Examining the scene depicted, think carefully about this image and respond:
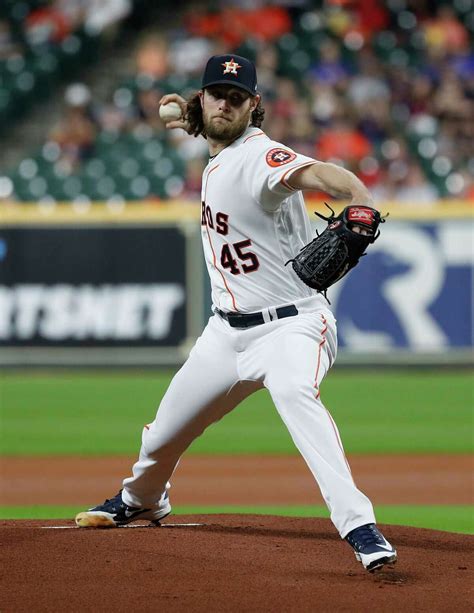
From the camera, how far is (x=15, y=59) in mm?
16172

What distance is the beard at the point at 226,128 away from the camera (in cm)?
473

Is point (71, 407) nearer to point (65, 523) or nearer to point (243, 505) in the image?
point (243, 505)

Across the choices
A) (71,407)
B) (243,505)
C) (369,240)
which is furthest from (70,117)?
(369,240)

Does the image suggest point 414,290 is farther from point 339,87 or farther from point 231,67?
point 231,67

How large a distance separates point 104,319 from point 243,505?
6706 mm

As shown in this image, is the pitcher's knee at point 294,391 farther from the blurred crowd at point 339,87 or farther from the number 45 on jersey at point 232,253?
the blurred crowd at point 339,87

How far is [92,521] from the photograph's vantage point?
204 inches

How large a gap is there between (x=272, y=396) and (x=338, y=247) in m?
0.72

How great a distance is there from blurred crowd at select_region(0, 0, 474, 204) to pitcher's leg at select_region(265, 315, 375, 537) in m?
9.01

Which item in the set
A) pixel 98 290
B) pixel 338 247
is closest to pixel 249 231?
pixel 338 247

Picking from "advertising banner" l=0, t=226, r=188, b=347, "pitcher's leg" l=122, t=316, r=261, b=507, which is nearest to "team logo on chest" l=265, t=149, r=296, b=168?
"pitcher's leg" l=122, t=316, r=261, b=507

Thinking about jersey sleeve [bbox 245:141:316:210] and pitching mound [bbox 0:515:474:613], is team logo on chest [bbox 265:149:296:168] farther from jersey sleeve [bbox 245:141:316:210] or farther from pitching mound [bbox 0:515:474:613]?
pitching mound [bbox 0:515:474:613]

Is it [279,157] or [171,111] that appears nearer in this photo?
[279,157]

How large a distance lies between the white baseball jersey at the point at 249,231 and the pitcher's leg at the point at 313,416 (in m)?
0.19
